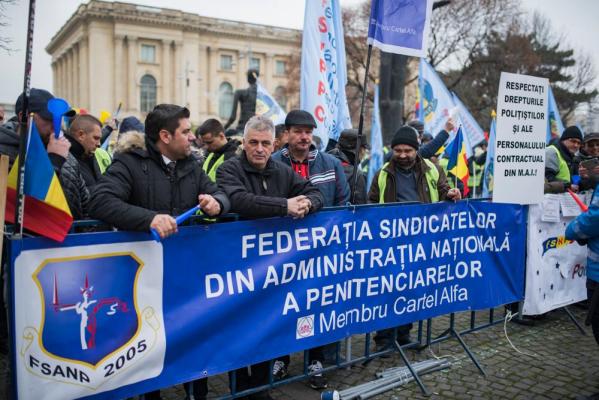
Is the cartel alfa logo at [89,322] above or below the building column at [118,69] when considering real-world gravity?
below

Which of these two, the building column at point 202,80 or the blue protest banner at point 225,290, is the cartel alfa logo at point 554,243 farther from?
the building column at point 202,80

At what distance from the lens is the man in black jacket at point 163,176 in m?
2.98

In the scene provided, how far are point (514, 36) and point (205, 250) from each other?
32.8 metres

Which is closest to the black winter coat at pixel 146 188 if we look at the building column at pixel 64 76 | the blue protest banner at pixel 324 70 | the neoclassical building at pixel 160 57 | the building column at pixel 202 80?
the blue protest banner at pixel 324 70

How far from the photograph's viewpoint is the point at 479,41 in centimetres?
3109

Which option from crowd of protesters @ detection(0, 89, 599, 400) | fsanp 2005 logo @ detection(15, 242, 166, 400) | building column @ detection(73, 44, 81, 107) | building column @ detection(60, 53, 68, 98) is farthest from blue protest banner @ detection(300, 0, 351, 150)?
building column @ detection(60, 53, 68, 98)

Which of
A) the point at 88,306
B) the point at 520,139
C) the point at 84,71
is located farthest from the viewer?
the point at 84,71

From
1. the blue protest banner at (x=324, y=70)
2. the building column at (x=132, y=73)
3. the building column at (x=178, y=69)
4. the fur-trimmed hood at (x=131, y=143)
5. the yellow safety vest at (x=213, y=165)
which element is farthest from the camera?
the building column at (x=178, y=69)

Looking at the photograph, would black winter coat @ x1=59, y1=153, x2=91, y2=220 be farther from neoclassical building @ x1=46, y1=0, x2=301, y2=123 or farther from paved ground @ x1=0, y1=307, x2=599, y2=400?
neoclassical building @ x1=46, y1=0, x2=301, y2=123

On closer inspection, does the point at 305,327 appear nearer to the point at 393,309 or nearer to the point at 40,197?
the point at 393,309

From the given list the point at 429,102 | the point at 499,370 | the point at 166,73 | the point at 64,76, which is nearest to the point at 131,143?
the point at 499,370

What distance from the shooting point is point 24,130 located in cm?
241

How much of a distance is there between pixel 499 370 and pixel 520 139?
2.01 meters

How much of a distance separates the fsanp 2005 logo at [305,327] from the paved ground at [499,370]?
1.97 feet
